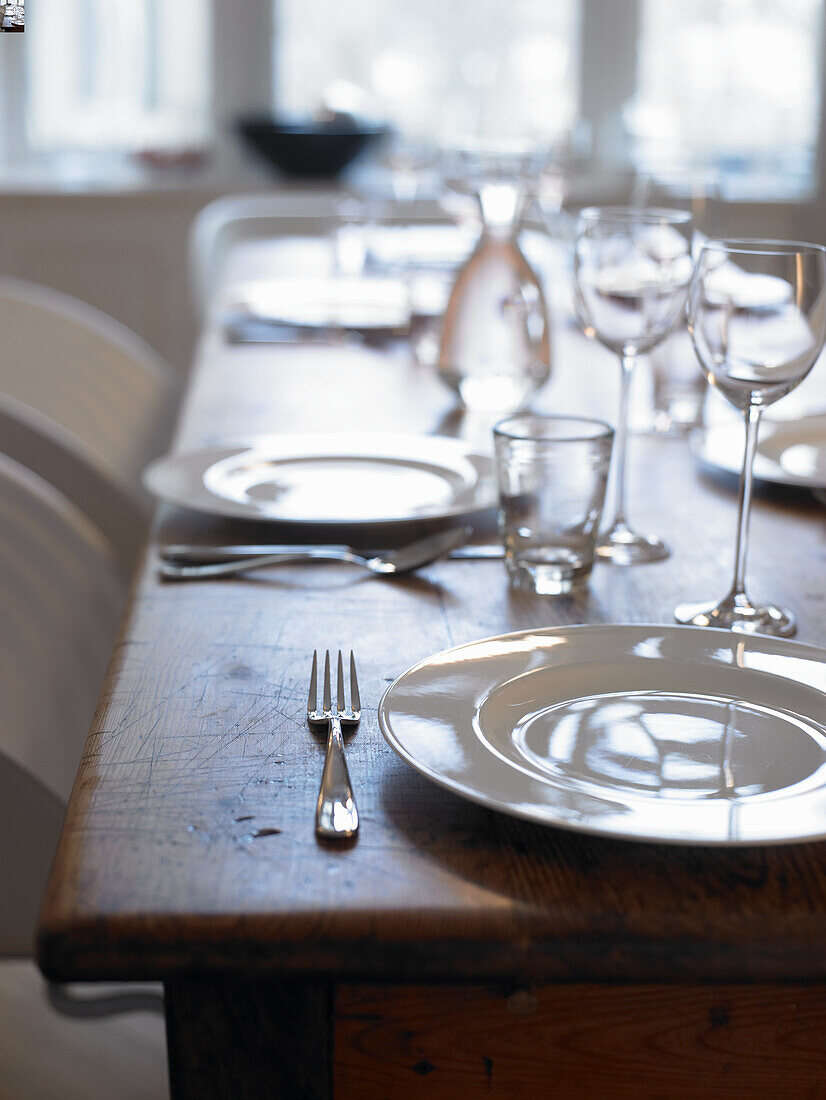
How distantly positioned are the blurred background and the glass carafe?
250cm

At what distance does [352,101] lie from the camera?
12.9ft

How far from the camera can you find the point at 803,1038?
541 mm

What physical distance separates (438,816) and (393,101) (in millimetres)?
3694

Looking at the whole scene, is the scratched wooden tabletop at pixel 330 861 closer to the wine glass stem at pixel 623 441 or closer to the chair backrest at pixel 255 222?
the wine glass stem at pixel 623 441

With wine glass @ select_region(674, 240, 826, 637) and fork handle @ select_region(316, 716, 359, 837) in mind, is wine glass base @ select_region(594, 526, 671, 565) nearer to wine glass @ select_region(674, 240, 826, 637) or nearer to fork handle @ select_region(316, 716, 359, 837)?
wine glass @ select_region(674, 240, 826, 637)

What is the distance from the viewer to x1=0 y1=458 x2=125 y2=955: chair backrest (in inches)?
37.0

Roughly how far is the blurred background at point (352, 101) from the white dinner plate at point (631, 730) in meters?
3.24

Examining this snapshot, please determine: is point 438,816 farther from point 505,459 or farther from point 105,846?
point 505,459

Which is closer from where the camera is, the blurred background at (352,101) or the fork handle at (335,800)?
the fork handle at (335,800)

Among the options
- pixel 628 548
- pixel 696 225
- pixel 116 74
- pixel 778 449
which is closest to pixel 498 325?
pixel 696 225

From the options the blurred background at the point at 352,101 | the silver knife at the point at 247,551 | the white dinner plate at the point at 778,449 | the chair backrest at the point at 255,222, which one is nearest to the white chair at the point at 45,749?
the silver knife at the point at 247,551

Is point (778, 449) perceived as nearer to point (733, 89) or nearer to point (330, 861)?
point (330, 861)

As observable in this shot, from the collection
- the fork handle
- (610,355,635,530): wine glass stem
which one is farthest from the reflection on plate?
the fork handle

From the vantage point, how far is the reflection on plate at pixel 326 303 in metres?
1.73
